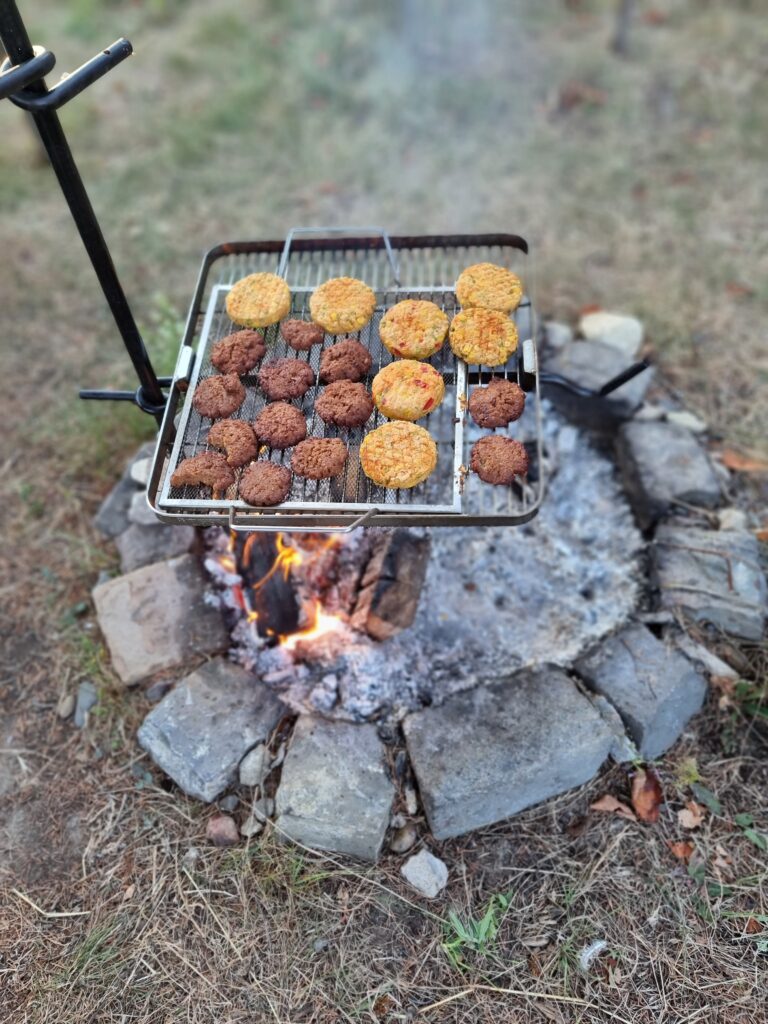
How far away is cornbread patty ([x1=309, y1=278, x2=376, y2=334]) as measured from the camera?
2953mm

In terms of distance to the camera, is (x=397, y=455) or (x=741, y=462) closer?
→ (x=397, y=455)

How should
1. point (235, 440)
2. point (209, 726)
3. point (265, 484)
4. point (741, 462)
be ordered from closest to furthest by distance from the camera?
point (265, 484) < point (235, 440) < point (209, 726) < point (741, 462)

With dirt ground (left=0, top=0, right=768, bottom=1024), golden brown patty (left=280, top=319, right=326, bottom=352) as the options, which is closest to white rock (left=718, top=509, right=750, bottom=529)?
dirt ground (left=0, top=0, right=768, bottom=1024)

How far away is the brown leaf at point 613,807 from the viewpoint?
298 cm

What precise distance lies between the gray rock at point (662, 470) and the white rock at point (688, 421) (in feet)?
0.44

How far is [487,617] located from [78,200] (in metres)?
2.34

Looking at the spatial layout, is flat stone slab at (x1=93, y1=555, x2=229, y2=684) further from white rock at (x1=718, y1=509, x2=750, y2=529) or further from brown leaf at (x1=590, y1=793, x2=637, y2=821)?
white rock at (x1=718, y1=509, x2=750, y2=529)

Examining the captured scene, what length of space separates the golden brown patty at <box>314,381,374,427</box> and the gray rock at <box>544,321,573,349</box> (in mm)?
1986

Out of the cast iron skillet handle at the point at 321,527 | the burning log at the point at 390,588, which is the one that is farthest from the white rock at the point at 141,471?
the cast iron skillet handle at the point at 321,527

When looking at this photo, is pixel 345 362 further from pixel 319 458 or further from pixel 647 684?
pixel 647 684

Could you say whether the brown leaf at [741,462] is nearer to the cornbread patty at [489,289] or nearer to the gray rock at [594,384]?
the gray rock at [594,384]

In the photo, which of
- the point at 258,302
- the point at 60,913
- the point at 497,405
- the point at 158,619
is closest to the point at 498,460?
the point at 497,405

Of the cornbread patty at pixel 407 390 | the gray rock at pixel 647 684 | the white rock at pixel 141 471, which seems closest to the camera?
the cornbread patty at pixel 407 390

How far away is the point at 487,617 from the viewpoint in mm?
3447
